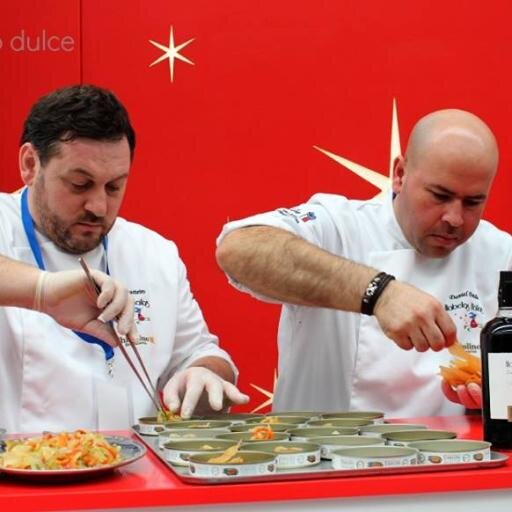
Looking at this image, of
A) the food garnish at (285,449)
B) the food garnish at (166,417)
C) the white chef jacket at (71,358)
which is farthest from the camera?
the white chef jacket at (71,358)

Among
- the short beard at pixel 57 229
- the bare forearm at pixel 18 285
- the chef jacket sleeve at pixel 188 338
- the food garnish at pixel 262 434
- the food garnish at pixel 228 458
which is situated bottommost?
the food garnish at pixel 228 458

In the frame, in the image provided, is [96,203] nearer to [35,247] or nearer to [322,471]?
[35,247]

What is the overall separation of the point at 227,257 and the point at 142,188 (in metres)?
1.10

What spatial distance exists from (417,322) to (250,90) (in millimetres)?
1651

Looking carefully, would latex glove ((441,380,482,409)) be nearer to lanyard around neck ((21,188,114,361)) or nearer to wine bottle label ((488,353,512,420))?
wine bottle label ((488,353,512,420))

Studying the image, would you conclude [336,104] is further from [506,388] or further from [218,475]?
[218,475]

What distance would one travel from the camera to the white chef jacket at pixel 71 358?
2176mm

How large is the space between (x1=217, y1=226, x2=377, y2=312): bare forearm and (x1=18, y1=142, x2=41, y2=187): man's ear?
510 millimetres

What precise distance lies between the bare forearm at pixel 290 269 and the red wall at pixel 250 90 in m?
1.06

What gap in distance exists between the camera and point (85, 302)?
1754 millimetres

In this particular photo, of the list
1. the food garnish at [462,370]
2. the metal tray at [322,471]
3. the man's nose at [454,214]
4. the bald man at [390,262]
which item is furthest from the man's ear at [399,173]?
the metal tray at [322,471]

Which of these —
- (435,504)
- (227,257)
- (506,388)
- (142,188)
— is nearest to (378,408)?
(227,257)

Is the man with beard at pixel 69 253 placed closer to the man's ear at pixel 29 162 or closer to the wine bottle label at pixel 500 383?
the man's ear at pixel 29 162

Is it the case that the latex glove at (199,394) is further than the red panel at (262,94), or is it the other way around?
the red panel at (262,94)
